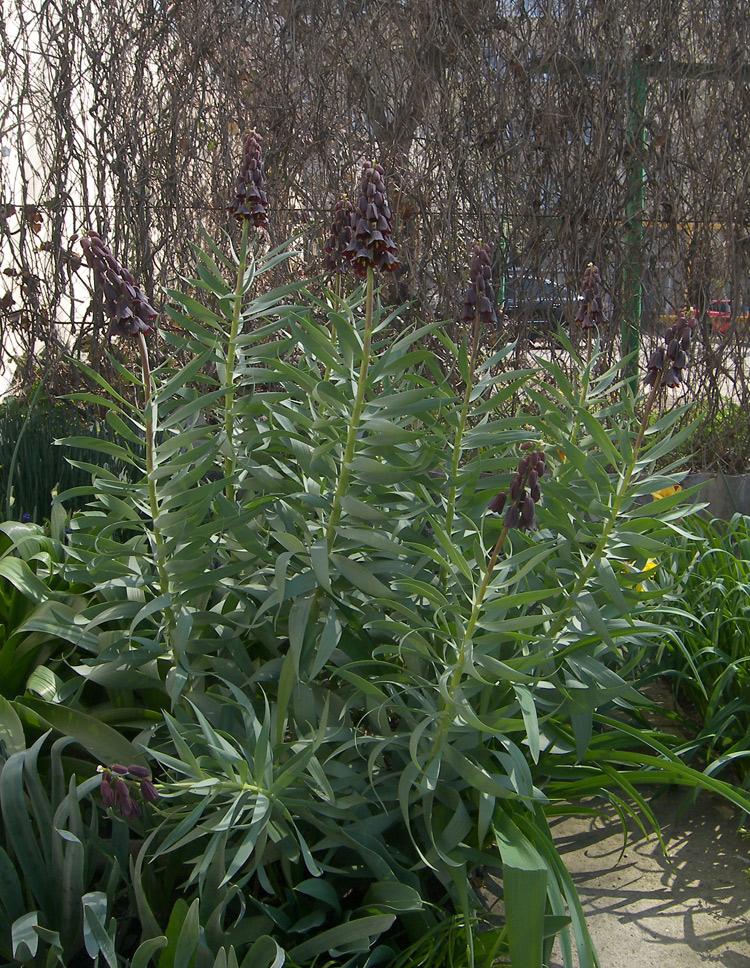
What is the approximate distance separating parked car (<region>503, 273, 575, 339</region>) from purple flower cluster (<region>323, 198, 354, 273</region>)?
8.80 feet

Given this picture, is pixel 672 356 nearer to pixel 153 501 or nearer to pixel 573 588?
pixel 573 588

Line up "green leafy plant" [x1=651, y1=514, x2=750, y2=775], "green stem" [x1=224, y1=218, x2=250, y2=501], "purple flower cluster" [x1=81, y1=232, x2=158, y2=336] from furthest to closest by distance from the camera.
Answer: "green leafy plant" [x1=651, y1=514, x2=750, y2=775]
"green stem" [x1=224, y1=218, x2=250, y2=501]
"purple flower cluster" [x1=81, y1=232, x2=158, y2=336]

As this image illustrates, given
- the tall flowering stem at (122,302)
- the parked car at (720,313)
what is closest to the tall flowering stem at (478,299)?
the tall flowering stem at (122,302)

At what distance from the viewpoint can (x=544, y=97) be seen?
4.32 meters

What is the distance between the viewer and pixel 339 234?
185cm

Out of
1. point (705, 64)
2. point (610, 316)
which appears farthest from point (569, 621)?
point (705, 64)

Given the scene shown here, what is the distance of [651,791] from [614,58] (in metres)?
3.59

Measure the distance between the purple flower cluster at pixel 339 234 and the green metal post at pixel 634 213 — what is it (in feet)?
8.74

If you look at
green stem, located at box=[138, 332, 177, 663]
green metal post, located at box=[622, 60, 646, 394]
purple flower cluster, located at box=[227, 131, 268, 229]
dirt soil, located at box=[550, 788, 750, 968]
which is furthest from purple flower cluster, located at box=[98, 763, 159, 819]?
green metal post, located at box=[622, 60, 646, 394]

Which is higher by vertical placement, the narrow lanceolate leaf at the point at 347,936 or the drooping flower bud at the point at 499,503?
the drooping flower bud at the point at 499,503

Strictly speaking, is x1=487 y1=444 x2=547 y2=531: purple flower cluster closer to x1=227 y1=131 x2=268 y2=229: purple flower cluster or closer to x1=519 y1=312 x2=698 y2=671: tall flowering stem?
x1=519 y1=312 x2=698 y2=671: tall flowering stem

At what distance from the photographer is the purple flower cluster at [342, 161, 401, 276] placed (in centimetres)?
146

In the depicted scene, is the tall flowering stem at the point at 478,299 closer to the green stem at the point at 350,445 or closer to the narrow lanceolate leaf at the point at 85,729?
the green stem at the point at 350,445

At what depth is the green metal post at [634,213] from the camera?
4395 mm
